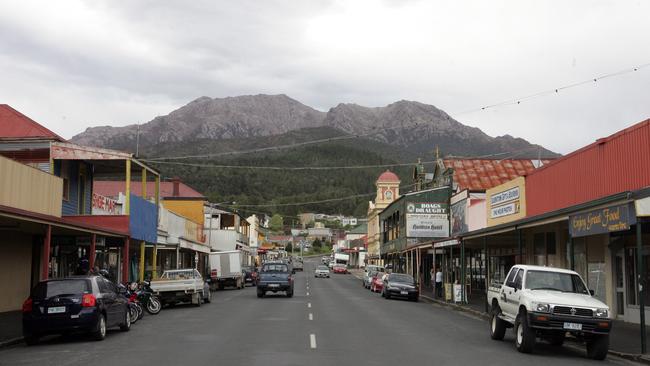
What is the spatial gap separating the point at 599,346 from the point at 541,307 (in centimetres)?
139

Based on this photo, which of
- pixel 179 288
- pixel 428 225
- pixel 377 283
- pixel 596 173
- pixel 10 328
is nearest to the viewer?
pixel 10 328

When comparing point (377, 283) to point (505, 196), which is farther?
point (377, 283)

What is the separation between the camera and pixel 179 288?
28.6m

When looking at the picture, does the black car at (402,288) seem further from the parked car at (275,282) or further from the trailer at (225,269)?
the trailer at (225,269)

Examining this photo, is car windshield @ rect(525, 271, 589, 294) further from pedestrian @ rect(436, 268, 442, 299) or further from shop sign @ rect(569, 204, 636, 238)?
pedestrian @ rect(436, 268, 442, 299)

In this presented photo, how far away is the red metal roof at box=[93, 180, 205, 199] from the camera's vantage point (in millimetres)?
57062

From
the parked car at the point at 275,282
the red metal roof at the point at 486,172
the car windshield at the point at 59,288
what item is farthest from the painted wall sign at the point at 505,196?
the car windshield at the point at 59,288

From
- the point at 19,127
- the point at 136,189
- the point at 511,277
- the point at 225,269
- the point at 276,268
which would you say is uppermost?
the point at 136,189

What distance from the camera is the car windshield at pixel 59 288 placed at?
52.5ft

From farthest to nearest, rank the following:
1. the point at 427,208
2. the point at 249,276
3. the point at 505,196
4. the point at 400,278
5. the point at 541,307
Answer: the point at 249,276 < the point at 427,208 < the point at 400,278 < the point at 505,196 < the point at 541,307

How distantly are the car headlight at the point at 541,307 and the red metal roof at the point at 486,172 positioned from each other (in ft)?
100

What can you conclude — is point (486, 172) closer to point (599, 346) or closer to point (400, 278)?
point (400, 278)

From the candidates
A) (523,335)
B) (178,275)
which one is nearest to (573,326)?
(523,335)

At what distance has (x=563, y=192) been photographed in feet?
84.1
